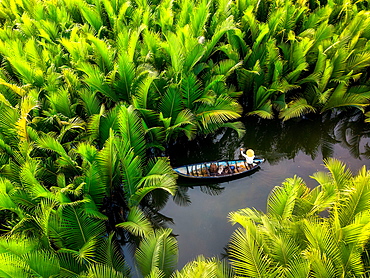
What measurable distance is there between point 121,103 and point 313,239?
393 cm

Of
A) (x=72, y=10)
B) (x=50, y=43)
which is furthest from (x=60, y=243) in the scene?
(x=72, y=10)

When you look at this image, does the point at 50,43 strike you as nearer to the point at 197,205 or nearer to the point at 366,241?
the point at 197,205

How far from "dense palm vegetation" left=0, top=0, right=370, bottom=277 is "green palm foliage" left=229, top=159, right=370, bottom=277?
27 cm

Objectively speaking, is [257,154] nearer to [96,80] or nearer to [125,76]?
[125,76]

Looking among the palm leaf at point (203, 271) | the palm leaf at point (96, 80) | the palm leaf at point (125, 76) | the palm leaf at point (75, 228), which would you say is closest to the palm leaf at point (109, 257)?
the palm leaf at point (75, 228)

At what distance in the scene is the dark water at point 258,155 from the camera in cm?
526

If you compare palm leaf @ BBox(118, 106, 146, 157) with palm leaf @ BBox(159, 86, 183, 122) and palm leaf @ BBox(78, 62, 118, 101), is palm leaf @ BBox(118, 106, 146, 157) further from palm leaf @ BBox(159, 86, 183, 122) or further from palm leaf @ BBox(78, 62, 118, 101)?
palm leaf @ BBox(78, 62, 118, 101)

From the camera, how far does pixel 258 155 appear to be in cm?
679

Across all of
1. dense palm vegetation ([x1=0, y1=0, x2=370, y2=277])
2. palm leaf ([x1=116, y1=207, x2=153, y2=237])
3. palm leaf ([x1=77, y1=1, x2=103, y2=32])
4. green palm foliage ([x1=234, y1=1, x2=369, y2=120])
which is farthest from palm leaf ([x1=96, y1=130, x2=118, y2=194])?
palm leaf ([x1=77, y1=1, x2=103, y2=32])

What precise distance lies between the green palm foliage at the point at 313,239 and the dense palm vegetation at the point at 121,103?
0.89 feet

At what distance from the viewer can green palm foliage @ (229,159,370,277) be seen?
3.28 meters

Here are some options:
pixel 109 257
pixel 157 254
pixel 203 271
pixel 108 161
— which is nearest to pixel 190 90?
pixel 108 161

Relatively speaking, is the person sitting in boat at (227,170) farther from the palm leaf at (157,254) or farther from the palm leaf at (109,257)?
the palm leaf at (109,257)

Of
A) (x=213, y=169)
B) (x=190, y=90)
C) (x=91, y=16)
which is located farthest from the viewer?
(x=91, y=16)
